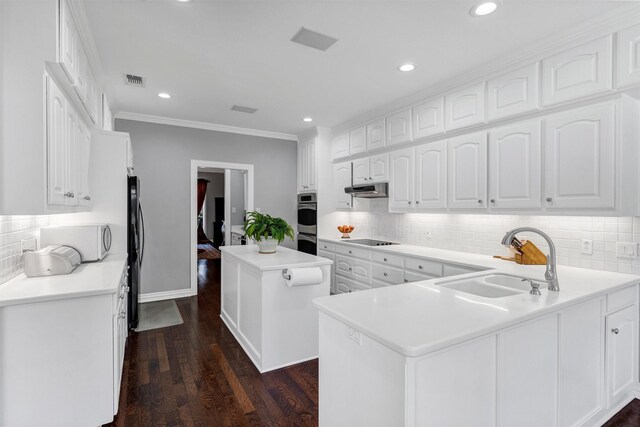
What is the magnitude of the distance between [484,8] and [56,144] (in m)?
2.67

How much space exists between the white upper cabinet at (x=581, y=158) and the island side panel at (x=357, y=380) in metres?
2.01

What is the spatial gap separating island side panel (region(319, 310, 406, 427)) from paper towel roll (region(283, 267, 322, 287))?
1.00m

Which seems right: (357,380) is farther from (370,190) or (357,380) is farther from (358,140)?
(358,140)

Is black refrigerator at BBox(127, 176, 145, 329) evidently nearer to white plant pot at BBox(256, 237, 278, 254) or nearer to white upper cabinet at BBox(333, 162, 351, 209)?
white plant pot at BBox(256, 237, 278, 254)

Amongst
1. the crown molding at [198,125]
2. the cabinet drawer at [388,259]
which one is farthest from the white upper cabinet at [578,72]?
the crown molding at [198,125]

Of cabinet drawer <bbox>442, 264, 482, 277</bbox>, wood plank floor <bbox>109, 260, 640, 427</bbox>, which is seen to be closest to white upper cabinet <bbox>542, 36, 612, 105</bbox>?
cabinet drawer <bbox>442, 264, 482, 277</bbox>

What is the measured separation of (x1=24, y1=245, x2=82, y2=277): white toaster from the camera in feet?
6.86

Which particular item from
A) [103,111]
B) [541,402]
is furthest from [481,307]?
[103,111]

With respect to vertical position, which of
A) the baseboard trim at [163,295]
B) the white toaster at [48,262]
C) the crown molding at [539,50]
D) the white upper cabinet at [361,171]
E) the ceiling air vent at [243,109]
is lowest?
the baseboard trim at [163,295]

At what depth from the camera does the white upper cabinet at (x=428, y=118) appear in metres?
3.34

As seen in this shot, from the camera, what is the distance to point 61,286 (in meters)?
1.87

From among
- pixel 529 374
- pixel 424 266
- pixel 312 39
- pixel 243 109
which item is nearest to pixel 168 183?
pixel 243 109

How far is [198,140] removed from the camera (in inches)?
193

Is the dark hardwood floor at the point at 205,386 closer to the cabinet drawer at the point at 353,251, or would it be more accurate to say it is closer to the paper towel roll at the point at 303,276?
the paper towel roll at the point at 303,276
